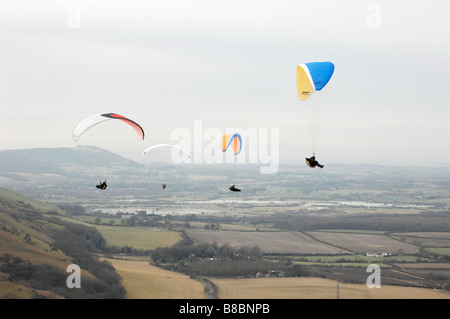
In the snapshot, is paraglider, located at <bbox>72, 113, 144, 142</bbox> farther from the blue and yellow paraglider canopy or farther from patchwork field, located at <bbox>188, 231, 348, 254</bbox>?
patchwork field, located at <bbox>188, 231, 348, 254</bbox>

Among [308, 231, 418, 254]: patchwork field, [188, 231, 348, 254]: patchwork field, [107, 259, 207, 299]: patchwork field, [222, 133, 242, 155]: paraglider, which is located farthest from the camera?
[308, 231, 418, 254]: patchwork field

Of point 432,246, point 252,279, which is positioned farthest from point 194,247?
point 432,246

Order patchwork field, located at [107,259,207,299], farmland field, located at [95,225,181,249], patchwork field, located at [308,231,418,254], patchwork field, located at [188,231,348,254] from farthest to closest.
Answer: patchwork field, located at [308,231,418,254] < patchwork field, located at [188,231,348,254] < farmland field, located at [95,225,181,249] < patchwork field, located at [107,259,207,299]

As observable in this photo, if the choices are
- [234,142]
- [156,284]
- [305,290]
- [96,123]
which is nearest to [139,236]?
[156,284]

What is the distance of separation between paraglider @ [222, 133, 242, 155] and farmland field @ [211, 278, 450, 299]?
1185cm

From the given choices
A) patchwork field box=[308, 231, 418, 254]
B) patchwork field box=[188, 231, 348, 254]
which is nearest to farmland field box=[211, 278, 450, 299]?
patchwork field box=[188, 231, 348, 254]

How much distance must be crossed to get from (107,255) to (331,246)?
32475 millimetres

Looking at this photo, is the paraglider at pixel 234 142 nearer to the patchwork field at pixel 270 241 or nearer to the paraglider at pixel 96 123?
the paraglider at pixel 96 123

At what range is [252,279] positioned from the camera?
52.3 metres

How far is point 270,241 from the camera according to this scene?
79812mm

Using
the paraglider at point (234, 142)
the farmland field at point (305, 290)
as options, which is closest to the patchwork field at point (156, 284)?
the farmland field at point (305, 290)

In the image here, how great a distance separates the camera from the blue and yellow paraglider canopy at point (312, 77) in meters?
34.2

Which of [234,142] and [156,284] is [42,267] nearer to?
[156,284]

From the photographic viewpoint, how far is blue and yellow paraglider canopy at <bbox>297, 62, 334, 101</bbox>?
112ft
